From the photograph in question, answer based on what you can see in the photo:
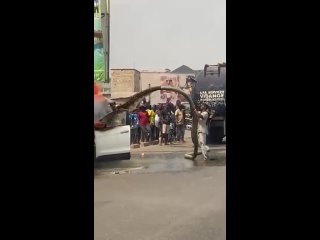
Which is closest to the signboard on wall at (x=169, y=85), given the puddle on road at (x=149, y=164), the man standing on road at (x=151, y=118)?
the man standing on road at (x=151, y=118)

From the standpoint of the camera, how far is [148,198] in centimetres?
281

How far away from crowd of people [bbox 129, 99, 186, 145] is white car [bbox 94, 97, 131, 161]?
2.9 inches

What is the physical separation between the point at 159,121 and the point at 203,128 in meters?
0.45

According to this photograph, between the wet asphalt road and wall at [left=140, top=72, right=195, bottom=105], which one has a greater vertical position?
wall at [left=140, top=72, right=195, bottom=105]

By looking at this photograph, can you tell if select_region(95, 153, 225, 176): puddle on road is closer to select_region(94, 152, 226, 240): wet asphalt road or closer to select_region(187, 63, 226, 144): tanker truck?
select_region(94, 152, 226, 240): wet asphalt road

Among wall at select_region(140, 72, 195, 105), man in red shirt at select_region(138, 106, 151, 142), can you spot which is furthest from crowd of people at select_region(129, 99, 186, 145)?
wall at select_region(140, 72, 195, 105)

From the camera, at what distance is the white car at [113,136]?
3236 mm

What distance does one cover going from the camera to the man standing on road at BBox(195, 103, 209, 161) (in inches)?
130

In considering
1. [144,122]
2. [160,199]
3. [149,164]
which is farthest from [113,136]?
[160,199]

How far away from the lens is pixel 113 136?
3260 mm
